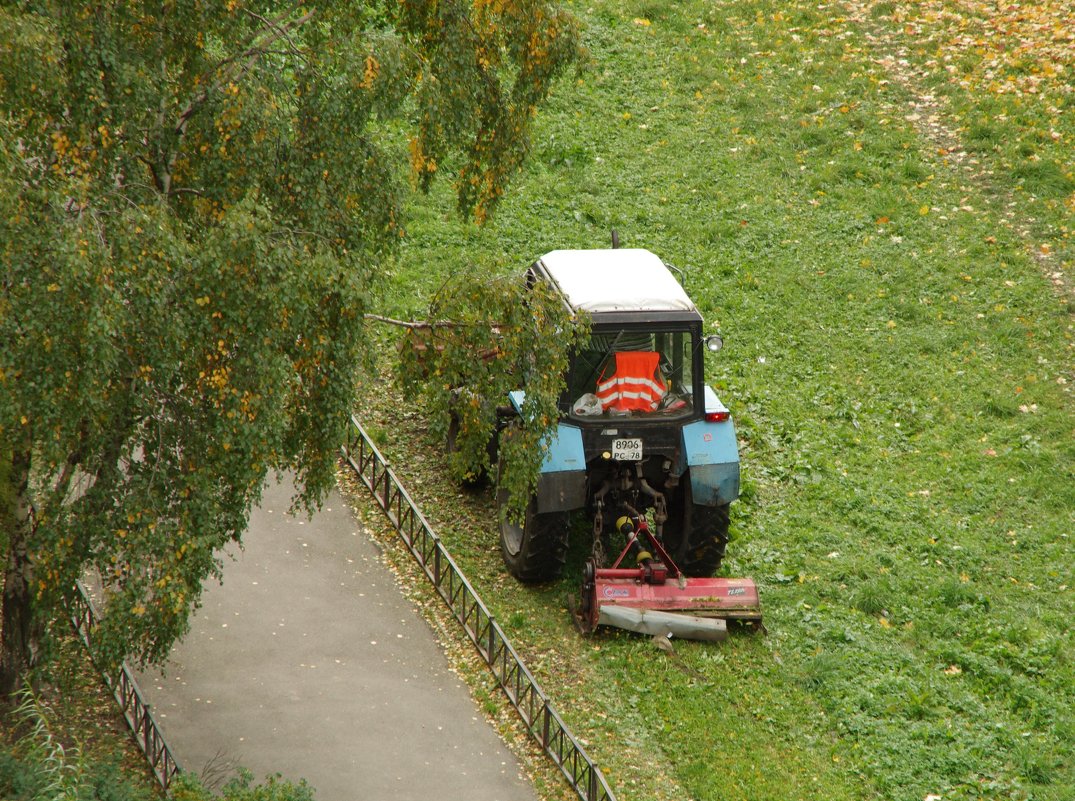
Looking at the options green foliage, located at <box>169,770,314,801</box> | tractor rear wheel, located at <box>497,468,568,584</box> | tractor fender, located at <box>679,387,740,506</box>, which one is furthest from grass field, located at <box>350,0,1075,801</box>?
green foliage, located at <box>169,770,314,801</box>

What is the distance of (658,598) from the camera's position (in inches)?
509

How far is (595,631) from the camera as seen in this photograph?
42.9 feet

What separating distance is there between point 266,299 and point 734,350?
34.4 ft

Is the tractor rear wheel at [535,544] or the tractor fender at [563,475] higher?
the tractor fender at [563,475]

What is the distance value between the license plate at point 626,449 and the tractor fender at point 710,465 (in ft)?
1.47

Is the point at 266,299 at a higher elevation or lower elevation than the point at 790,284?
higher

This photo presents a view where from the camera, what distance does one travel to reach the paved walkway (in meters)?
11.5

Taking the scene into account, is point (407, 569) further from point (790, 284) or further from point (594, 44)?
point (594, 44)

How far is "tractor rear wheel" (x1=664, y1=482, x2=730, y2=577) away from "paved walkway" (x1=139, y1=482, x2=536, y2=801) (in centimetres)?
263

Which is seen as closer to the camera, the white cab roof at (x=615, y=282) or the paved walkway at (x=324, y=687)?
the paved walkway at (x=324, y=687)

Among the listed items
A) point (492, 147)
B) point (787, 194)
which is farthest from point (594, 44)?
point (492, 147)

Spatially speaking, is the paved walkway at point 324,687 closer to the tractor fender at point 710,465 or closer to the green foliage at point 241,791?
the green foliage at point 241,791

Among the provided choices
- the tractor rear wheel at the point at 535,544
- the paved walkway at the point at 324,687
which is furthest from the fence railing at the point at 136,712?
the tractor rear wheel at the point at 535,544

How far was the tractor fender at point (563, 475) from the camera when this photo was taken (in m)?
12.8
